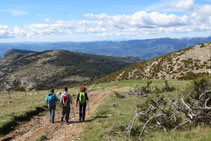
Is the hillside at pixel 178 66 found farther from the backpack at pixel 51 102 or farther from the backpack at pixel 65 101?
the backpack at pixel 51 102

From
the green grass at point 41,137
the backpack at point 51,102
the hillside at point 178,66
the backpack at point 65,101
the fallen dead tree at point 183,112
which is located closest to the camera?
the fallen dead tree at point 183,112

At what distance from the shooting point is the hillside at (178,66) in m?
37.3

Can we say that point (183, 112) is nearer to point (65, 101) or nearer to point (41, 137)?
point (41, 137)

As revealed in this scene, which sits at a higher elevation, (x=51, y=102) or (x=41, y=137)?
(x=51, y=102)

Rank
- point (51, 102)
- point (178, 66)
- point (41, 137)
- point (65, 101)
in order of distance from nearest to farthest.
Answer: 1. point (41, 137)
2. point (65, 101)
3. point (51, 102)
4. point (178, 66)

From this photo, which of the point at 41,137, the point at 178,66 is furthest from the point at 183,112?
the point at 178,66

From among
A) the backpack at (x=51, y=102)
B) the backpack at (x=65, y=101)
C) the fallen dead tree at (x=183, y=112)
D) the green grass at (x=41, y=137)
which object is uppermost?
the fallen dead tree at (x=183, y=112)

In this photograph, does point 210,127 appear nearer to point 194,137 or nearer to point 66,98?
point 194,137

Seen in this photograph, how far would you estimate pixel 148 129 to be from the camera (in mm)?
8961

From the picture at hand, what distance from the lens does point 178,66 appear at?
41.4 m

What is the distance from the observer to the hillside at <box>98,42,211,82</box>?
1470 inches

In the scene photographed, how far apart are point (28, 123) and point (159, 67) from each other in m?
36.4

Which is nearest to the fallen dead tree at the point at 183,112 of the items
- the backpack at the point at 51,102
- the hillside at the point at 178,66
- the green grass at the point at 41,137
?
the green grass at the point at 41,137

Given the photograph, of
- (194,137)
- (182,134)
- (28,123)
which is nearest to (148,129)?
(182,134)
